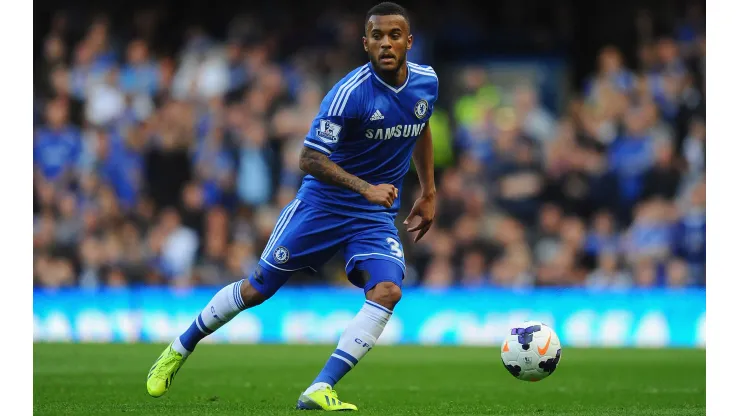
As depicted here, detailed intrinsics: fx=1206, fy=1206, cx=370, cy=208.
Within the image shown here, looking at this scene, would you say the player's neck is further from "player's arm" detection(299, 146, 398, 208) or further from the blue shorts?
the blue shorts

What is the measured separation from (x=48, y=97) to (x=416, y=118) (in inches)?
479

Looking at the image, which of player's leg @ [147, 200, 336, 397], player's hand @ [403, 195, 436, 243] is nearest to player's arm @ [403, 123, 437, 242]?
player's hand @ [403, 195, 436, 243]

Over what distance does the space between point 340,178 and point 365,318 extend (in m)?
0.85

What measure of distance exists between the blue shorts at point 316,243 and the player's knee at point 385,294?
229mm

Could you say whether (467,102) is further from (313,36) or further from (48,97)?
(48,97)

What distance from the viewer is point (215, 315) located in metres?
7.84

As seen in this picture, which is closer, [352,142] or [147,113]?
[352,142]

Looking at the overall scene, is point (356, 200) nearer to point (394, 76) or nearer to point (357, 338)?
point (394, 76)

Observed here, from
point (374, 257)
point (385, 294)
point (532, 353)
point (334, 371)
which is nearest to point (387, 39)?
point (374, 257)

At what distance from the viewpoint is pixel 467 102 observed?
18.3 metres

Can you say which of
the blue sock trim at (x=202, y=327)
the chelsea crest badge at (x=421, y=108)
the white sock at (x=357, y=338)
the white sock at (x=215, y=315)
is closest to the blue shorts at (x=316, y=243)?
the white sock at (x=215, y=315)

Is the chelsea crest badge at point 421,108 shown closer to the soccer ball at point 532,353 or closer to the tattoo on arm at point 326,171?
the tattoo on arm at point 326,171

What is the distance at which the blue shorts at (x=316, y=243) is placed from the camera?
7504mm
